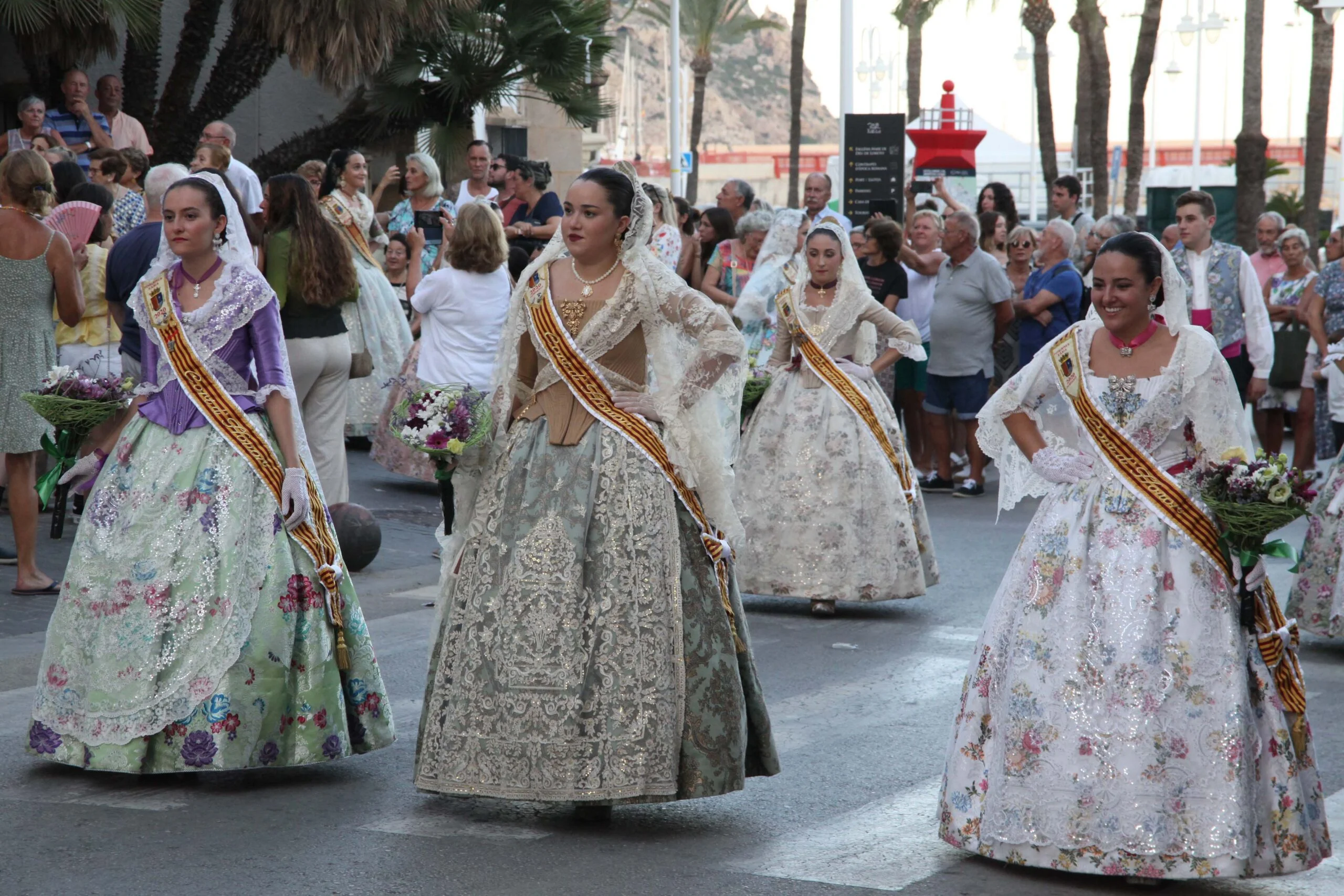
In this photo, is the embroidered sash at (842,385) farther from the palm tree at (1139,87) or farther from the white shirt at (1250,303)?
the palm tree at (1139,87)

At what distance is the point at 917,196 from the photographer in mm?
19578

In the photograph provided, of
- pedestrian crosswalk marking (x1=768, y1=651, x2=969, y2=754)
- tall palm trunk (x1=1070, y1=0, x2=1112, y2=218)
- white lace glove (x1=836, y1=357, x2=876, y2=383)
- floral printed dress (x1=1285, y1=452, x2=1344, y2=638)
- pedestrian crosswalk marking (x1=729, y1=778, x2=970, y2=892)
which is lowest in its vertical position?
pedestrian crosswalk marking (x1=768, y1=651, x2=969, y2=754)

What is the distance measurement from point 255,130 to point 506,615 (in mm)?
15170

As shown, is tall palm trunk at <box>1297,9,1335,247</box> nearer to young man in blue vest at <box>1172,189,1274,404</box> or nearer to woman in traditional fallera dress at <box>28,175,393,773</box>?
young man in blue vest at <box>1172,189,1274,404</box>

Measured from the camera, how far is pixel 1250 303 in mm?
11852

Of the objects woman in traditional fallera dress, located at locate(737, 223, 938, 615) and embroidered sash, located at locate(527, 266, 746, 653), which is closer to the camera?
embroidered sash, located at locate(527, 266, 746, 653)

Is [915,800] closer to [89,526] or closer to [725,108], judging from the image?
[89,526]

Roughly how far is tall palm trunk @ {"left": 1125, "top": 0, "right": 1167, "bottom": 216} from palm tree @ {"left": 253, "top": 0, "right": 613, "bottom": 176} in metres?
12.1

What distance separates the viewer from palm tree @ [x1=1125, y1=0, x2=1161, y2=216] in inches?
1057

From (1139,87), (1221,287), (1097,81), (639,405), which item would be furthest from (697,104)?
(639,405)

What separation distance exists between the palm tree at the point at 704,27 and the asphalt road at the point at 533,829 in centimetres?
4069

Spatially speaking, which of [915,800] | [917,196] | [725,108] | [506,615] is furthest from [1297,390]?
[725,108]

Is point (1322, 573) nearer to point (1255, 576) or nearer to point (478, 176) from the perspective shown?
point (1255, 576)

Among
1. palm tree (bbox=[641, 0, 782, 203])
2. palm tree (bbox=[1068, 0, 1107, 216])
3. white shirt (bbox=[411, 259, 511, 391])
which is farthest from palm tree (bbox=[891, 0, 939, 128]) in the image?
white shirt (bbox=[411, 259, 511, 391])
